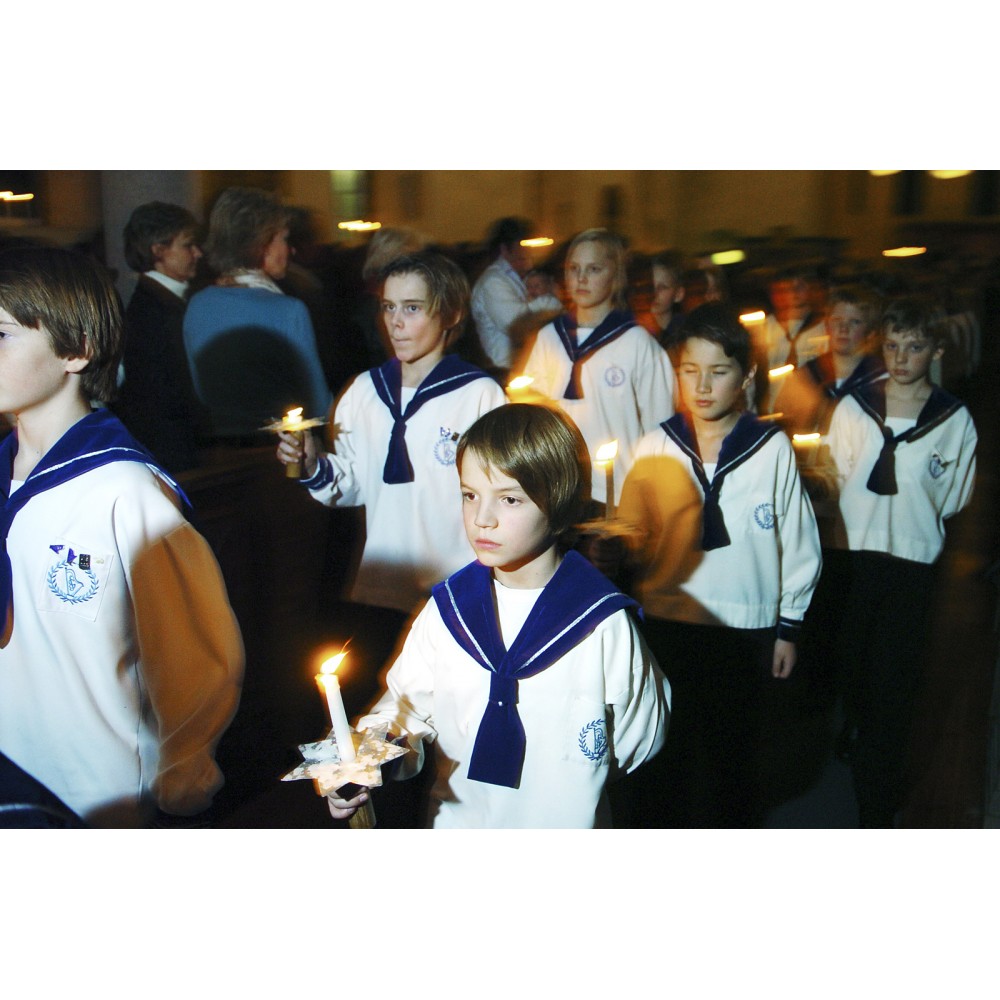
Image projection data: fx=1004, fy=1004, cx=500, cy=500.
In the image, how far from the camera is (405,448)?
1871 mm

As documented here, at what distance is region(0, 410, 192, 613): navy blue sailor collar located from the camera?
179cm

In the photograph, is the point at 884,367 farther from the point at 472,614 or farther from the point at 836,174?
the point at 472,614

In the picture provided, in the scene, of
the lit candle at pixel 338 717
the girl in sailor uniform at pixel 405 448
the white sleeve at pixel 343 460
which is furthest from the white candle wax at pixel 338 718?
the white sleeve at pixel 343 460

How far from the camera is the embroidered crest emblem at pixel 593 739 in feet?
5.77

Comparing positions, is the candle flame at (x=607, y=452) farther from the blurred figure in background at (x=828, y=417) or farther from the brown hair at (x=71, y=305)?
the brown hair at (x=71, y=305)

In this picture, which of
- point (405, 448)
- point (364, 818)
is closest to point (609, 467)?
point (405, 448)

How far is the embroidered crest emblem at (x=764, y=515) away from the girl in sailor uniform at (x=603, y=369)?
9.8 inches

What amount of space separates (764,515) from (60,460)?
1.29 meters

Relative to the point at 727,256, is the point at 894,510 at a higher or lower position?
lower

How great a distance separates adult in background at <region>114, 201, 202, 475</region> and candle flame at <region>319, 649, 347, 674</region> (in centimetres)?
44

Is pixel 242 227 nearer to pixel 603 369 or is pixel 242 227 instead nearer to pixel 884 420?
pixel 603 369

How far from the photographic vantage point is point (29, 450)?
1.80m
